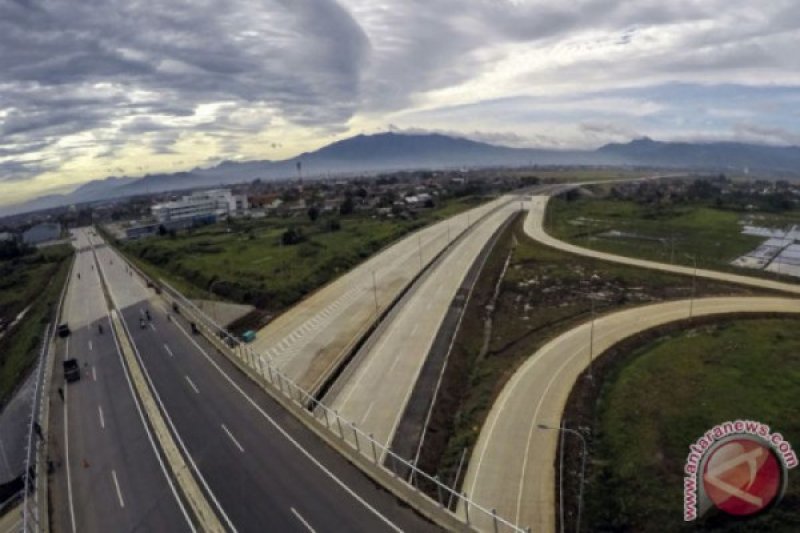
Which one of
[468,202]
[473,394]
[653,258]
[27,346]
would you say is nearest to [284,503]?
[473,394]

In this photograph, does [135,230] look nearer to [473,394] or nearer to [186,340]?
[186,340]

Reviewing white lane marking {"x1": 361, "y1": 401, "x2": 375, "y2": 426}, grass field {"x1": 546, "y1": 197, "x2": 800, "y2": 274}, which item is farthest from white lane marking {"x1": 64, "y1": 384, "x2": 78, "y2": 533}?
grass field {"x1": 546, "y1": 197, "x2": 800, "y2": 274}

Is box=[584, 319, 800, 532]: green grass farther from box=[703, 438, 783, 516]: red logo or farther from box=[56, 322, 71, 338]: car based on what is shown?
box=[56, 322, 71, 338]: car

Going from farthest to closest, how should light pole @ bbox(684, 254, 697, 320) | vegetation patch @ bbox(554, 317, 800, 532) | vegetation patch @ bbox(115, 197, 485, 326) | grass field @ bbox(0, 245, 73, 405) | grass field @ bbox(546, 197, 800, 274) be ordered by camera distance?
grass field @ bbox(546, 197, 800, 274) → vegetation patch @ bbox(115, 197, 485, 326) → grass field @ bbox(0, 245, 73, 405) → light pole @ bbox(684, 254, 697, 320) → vegetation patch @ bbox(554, 317, 800, 532)

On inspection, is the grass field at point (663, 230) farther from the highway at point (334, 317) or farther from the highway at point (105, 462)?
the highway at point (105, 462)

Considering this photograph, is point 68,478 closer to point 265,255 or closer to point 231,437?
point 231,437

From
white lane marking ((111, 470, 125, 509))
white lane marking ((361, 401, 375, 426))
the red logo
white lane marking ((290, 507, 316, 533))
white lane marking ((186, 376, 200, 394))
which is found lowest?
white lane marking ((361, 401, 375, 426))

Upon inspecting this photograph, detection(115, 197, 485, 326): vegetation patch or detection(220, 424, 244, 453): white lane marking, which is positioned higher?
detection(115, 197, 485, 326): vegetation patch
